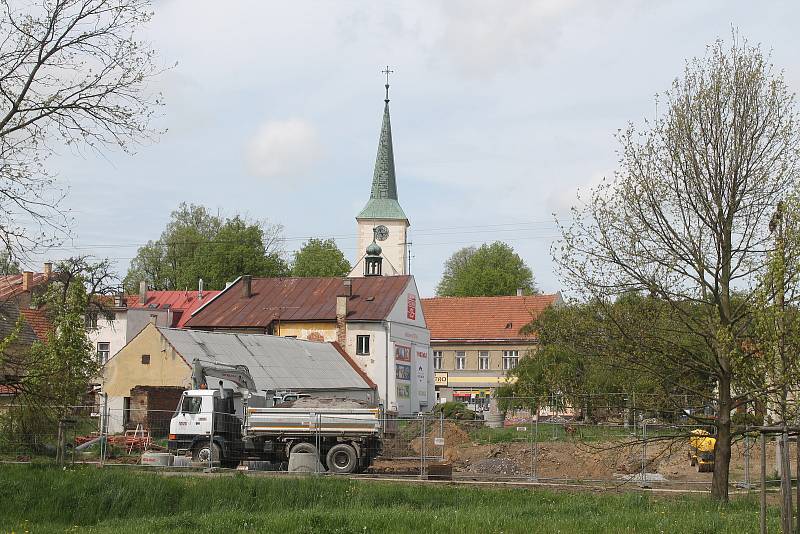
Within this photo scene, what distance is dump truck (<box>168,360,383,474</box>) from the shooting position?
30641 mm

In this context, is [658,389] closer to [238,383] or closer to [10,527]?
[10,527]

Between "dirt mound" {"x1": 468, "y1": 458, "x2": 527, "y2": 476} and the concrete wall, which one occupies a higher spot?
the concrete wall

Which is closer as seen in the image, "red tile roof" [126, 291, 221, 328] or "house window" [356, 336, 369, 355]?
"house window" [356, 336, 369, 355]

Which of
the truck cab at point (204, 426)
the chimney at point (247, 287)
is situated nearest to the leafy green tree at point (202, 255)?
the chimney at point (247, 287)

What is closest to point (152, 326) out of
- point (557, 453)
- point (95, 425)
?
point (95, 425)

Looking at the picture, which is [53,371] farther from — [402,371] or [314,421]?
[402,371]

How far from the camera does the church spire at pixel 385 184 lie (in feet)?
403

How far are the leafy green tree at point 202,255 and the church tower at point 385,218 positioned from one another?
17071 millimetres

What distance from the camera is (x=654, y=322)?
18984mm

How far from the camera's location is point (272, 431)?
1232 inches

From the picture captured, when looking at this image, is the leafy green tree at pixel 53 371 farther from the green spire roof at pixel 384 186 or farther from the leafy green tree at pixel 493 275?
the green spire roof at pixel 384 186

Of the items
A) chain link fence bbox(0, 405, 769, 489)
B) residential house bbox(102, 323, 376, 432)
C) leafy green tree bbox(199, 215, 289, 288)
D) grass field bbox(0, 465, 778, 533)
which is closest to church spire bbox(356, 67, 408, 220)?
leafy green tree bbox(199, 215, 289, 288)

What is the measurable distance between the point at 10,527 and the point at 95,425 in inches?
896

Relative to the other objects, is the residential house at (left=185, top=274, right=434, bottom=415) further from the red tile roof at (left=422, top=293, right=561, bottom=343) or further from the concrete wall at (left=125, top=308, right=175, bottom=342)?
the red tile roof at (left=422, top=293, right=561, bottom=343)
